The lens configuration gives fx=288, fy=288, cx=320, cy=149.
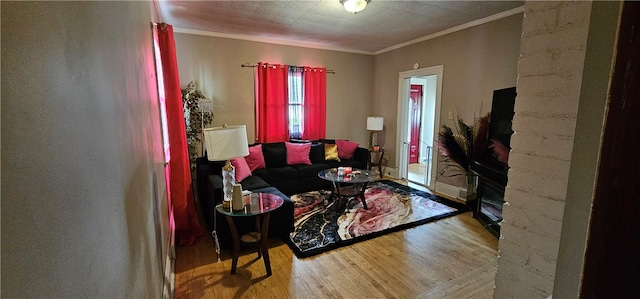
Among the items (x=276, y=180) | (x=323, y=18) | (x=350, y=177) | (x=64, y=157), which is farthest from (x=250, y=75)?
(x=64, y=157)

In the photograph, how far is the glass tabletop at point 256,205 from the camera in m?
2.26

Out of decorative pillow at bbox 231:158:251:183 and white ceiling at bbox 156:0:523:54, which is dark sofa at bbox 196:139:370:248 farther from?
white ceiling at bbox 156:0:523:54

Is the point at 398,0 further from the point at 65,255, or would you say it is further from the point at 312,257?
the point at 65,255

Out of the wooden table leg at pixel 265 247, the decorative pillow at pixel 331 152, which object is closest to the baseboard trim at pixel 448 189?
the decorative pillow at pixel 331 152

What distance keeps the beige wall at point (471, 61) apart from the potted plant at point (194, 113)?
3.44 meters

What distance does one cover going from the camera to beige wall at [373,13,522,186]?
361 centimetres

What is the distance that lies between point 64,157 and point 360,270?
2.30 m

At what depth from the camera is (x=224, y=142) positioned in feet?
7.22

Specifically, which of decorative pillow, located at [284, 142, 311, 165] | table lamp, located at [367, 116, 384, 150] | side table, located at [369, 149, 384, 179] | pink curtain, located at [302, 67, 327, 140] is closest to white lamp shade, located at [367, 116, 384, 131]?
table lamp, located at [367, 116, 384, 150]

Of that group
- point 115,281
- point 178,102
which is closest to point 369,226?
point 178,102

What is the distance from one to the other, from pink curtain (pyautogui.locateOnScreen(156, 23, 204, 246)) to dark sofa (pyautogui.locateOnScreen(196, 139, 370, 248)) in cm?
25

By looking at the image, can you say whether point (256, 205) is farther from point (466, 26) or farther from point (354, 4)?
point (466, 26)

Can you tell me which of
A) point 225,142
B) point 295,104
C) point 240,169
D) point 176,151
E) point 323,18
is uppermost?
point 323,18

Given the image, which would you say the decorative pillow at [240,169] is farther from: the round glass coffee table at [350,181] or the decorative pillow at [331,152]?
the decorative pillow at [331,152]
